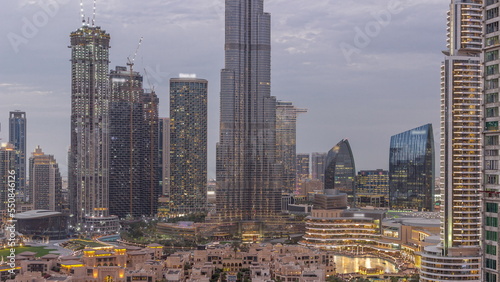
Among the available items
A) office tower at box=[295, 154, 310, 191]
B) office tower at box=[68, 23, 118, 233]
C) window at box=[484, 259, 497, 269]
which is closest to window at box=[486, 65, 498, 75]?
window at box=[484, 259, 497, 269]

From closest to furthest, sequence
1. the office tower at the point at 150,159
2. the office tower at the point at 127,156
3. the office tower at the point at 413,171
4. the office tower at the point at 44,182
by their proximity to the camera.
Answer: the office tower at the point at 413,171 → the office tower at the point at 127,156 → the office tower at the point at 44,182 → the office tower at the point at 150,159

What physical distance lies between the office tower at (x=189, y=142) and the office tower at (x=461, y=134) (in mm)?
52891

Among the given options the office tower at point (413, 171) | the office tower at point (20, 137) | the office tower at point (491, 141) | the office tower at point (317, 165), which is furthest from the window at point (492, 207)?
the office tower at point (317, 165)

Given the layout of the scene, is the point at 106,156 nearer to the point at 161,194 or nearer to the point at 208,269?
the point at 161,194

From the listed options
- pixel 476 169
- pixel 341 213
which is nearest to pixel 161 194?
pixel 341 213

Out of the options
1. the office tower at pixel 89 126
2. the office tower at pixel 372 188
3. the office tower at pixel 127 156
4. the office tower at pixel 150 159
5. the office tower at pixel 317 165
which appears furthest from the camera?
the office tower at pixel 317 165

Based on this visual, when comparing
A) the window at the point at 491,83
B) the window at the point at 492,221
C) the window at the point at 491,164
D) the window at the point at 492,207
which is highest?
the window at the point at 491,83

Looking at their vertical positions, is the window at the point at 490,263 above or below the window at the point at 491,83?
below

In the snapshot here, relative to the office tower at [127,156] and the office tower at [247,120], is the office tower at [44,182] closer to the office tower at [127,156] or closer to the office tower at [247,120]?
the office tower at [127,156]

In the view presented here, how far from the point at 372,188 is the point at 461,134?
6501 cm

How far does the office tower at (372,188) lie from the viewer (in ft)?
320

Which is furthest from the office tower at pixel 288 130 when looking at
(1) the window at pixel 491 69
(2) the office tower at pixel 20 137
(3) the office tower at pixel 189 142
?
(1) the window at pixel 491 69

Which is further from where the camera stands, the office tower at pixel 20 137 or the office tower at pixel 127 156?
the office tower at pixel 127 156

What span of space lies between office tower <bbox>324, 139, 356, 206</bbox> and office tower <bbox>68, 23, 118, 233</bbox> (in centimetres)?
3277
